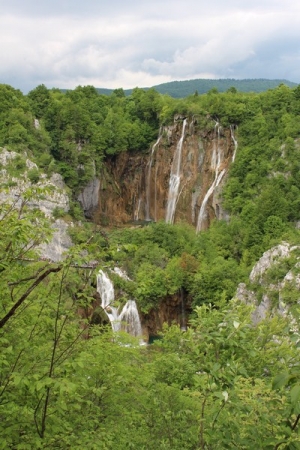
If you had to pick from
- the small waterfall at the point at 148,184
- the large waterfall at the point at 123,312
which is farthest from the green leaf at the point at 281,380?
the small waterfall at the point at 148,184

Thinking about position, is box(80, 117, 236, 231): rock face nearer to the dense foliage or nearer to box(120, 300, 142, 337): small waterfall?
box(120, 300, 142, 337): small waterfall

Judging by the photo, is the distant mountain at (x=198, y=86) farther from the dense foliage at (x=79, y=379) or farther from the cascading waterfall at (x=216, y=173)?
the dense foliage at (x=79, y=379)

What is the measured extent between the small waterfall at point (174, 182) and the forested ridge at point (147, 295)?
268cm

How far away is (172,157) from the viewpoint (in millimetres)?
35562

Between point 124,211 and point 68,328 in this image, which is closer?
point 68,328

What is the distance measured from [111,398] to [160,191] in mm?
29952

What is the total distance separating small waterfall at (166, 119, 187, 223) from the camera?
34.4 meters

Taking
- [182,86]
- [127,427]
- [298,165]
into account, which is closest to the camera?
[127,427]

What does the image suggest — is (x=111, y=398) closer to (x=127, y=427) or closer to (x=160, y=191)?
(x=127, y=427)

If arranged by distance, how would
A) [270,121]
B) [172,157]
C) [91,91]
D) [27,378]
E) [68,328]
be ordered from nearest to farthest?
[27,378], [68,328], [270,121], [172,157], [91,91]

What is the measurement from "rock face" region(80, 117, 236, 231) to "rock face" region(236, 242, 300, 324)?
987 centimetres

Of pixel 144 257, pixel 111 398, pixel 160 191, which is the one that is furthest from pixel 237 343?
pixel 160 191

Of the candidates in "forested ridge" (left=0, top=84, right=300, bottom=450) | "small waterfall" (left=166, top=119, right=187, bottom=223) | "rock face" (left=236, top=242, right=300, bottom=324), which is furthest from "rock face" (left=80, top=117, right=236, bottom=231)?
"rock face" (left=236, top=242, right=300, bottom=324)

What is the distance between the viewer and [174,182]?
3469 cm
